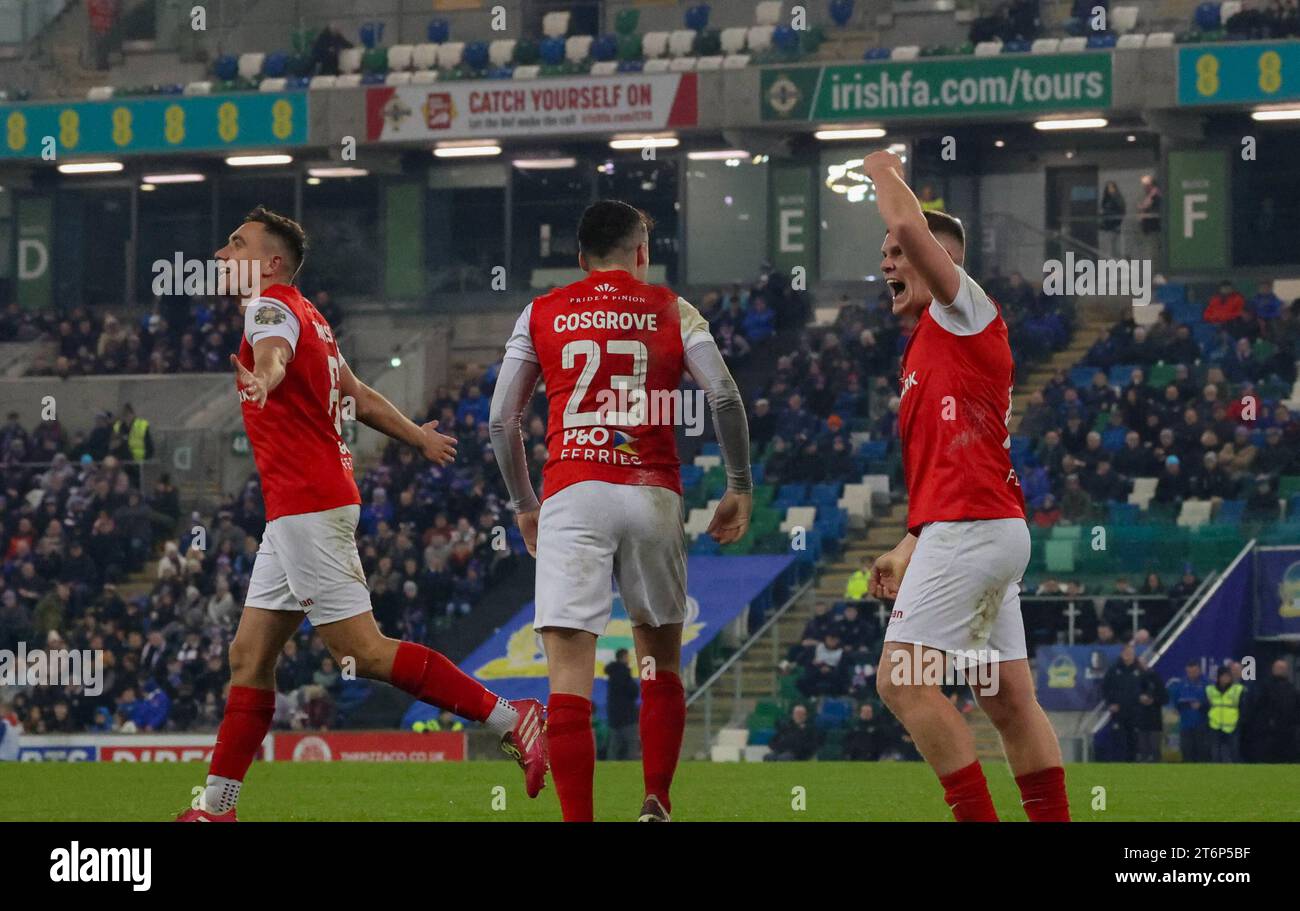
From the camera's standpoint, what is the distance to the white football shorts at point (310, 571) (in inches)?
345

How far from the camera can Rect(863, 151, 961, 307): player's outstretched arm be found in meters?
7.05

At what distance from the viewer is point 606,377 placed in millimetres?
8180

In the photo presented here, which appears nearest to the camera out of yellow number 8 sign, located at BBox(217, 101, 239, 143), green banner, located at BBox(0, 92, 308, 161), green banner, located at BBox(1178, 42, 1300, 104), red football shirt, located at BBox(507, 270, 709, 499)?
red football shirt, located at BBox(507, 270, 709, 499)

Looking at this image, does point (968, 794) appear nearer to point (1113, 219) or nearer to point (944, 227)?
point (944, 227)

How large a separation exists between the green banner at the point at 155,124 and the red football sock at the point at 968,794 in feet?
103

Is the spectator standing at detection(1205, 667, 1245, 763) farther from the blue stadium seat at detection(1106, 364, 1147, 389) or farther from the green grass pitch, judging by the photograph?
the blue stadium seat at detection(1106, 364, 1147, 389)

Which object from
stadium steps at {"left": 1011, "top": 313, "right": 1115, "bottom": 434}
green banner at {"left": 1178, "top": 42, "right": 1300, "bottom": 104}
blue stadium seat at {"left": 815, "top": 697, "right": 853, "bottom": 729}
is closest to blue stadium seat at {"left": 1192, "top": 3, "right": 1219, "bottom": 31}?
green banner at {"left": 1178, "top": 42, "right": 1300, "bottom": 104}

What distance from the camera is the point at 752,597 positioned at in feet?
89.6

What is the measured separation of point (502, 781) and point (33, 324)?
2642 centimetres

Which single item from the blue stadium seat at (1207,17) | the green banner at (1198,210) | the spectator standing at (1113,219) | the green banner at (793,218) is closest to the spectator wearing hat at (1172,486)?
the blue stadium seat at (1207,17)

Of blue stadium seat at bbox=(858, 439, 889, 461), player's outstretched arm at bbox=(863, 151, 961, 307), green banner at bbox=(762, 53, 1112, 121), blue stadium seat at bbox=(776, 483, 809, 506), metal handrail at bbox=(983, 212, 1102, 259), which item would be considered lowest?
player's outstretched arm at bbox=(863, 151, 961, 307)

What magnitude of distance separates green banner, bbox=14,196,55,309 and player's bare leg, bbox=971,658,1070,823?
36.1 meters

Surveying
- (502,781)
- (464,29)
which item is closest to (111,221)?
(464,29)

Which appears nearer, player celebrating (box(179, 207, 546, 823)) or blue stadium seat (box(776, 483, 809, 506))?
player celebrating (box(179, 207, 546, 823))
